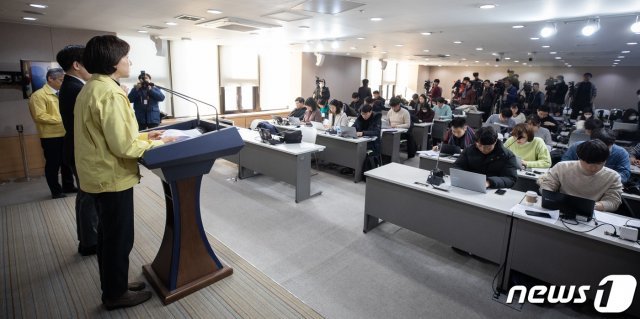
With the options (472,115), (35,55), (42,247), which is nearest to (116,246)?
(42,247)

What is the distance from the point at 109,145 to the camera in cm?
181

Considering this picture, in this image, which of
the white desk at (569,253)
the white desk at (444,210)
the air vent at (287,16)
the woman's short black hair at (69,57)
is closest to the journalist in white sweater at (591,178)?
the white desk at (569,253)

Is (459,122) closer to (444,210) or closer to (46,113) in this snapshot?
(444,210)

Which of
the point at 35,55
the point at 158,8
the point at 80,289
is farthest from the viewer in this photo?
the point at 35,55

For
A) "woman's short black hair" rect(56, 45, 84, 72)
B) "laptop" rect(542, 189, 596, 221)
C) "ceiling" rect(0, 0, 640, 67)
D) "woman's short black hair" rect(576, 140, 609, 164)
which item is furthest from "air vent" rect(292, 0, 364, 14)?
"laptop" rect(542, 189, 596, 221)

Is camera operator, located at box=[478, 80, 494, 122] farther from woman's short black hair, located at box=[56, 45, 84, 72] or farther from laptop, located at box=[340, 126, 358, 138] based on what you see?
woman's short black hair, located at box=[56, 45, 84, 72]

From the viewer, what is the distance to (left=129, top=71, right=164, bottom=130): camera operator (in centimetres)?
553

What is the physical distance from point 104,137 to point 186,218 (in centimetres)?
76

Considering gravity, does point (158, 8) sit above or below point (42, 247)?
above

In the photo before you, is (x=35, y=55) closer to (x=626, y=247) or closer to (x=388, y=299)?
(x=388, y=299)

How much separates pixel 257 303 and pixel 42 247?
2226 mm

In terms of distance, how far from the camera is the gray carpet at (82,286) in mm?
2270

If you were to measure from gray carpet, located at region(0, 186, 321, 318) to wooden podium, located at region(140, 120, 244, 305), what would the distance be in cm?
10

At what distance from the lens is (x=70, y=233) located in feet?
11.0
